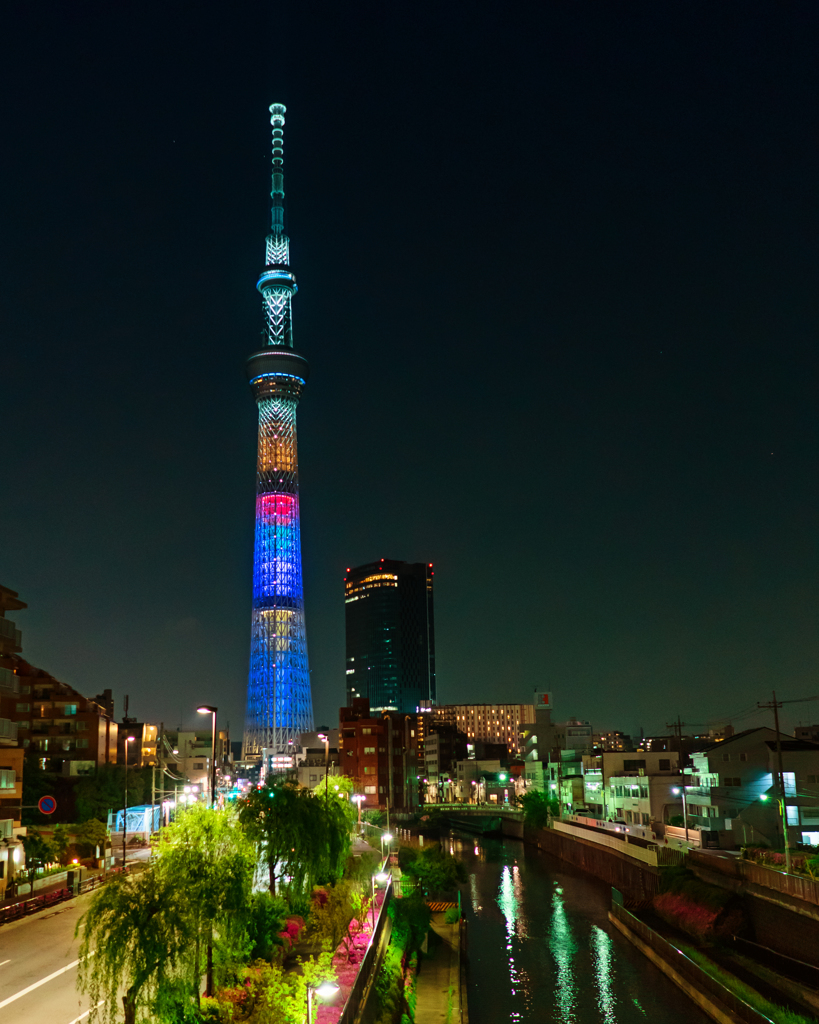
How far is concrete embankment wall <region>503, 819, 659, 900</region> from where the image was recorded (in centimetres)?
3828

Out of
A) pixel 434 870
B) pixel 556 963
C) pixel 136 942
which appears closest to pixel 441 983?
pixel 556 963

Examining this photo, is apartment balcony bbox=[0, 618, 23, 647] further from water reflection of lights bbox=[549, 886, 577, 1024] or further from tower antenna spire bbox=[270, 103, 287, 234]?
tower antenna spire bbox=[270, 103, 287, 234]

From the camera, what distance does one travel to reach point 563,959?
3011cm

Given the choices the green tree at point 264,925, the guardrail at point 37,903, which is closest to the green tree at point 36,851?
the guardrail at point 37,903

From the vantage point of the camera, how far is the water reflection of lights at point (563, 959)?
25.0 metres

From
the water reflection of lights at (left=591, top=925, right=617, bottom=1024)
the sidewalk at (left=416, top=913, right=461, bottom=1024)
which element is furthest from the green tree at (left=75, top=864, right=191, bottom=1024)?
the water reflection of lights at (left=591, top=925, right=617, bottom=1024)

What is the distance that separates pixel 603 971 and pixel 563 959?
6.66 ft

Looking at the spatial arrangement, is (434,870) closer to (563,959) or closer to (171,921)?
(563,959)

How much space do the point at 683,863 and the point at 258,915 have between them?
23022mm

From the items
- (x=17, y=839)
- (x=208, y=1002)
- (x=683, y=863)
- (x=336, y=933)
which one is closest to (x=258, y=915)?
(x=336, y=933)

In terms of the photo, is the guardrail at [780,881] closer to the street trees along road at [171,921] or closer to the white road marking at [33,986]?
the street trees along road at [171,921]

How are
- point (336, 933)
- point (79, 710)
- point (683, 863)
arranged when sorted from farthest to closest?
point (79, 710) → point (683, 863) → point (336, 933)

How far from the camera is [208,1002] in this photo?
1385 centimetres

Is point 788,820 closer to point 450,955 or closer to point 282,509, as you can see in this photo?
point 450,955
